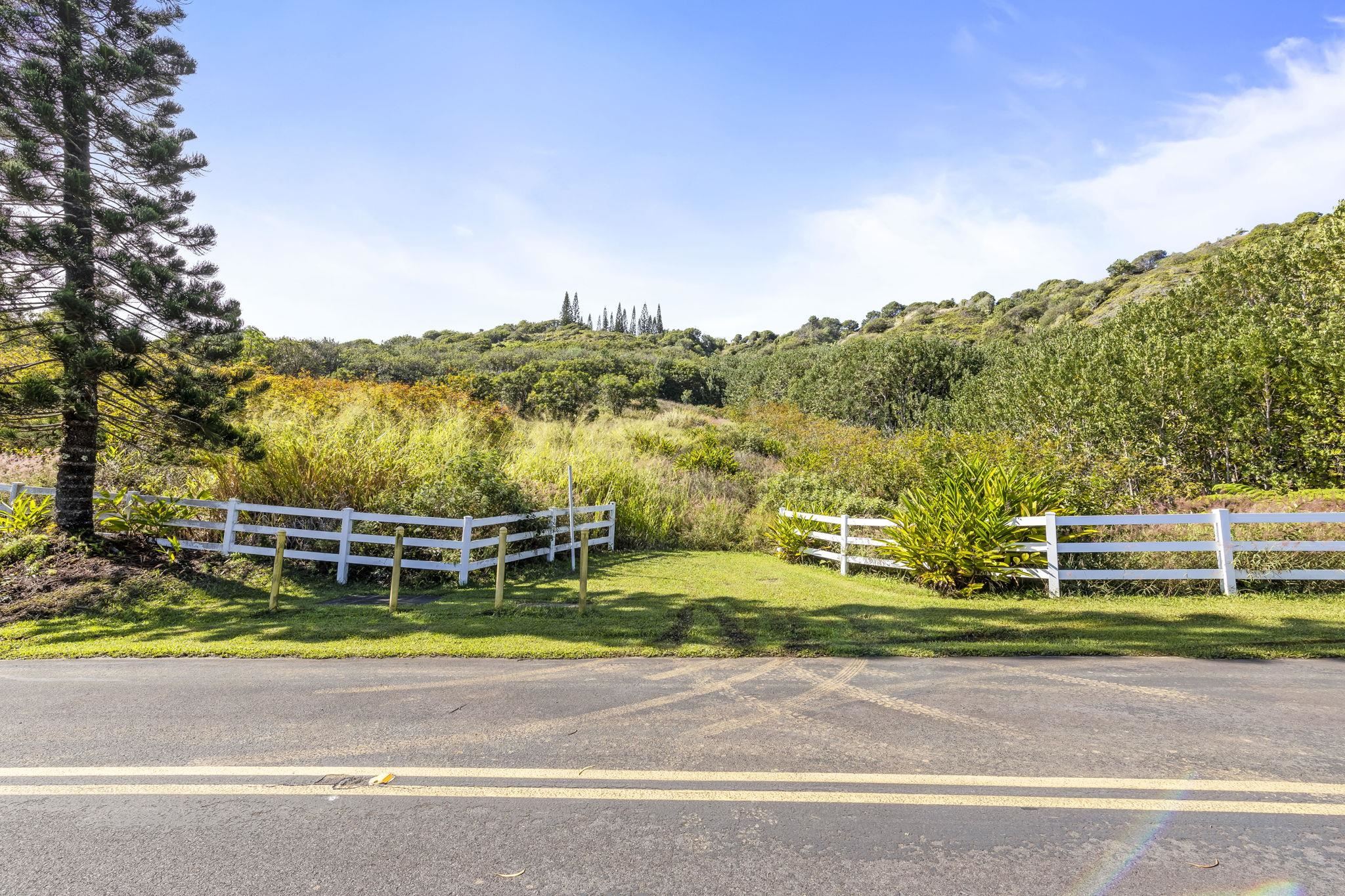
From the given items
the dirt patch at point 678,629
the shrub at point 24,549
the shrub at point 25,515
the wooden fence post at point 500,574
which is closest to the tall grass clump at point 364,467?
the shrub at point 25,515

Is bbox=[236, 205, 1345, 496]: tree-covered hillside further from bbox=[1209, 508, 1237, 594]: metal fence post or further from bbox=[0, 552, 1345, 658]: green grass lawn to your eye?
bbox=[0, 552, 1345, 658]: green grass lawn

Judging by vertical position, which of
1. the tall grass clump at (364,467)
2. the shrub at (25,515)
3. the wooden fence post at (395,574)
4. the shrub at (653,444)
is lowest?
the wooden fence post at (395,574)

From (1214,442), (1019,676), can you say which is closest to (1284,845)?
(1019,676)

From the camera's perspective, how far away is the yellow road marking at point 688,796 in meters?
3.19

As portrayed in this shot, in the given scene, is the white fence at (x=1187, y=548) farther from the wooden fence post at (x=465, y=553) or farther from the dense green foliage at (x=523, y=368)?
the dense green foliage at (x=523, y=368)

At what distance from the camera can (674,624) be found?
8.00m

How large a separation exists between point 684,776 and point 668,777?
10 centimetres

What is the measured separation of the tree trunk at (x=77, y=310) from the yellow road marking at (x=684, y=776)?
8699 millimetres

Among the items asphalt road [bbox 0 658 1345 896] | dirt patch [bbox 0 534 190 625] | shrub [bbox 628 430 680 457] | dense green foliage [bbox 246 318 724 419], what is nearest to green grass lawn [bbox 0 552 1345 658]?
dirt patch [bbox 0 534 190 625]

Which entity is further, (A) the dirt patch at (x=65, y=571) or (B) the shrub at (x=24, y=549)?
(B) the shrub at (x=24, y=549)

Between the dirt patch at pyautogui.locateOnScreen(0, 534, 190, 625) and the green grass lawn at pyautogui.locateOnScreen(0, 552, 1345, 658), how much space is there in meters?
0.32

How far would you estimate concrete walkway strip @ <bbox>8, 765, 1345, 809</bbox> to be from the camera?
342 centimetres

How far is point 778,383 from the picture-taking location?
6444cm

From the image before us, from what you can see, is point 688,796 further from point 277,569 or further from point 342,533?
point 342,533
